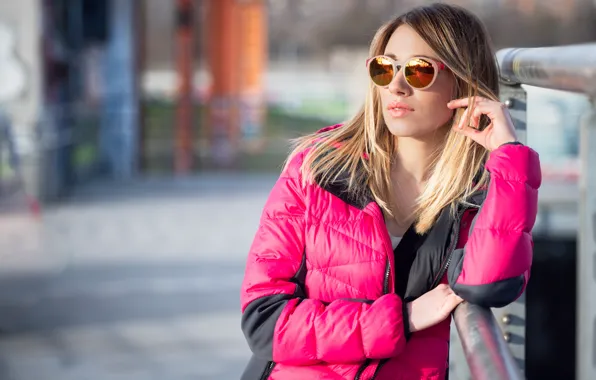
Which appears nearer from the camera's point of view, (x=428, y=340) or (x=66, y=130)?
(x=428, y=340)

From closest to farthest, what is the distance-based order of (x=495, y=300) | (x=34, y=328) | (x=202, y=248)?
(x=495, y=300) → (x=34, y=328) → (x=202, y=248)

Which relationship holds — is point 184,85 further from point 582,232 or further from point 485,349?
point 485,349

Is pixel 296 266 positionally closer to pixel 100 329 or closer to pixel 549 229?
pixel 549 229

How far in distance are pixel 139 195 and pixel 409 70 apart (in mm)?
11893

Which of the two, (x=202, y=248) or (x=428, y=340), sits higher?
(x=428, y=340)

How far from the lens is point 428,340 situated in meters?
2.15

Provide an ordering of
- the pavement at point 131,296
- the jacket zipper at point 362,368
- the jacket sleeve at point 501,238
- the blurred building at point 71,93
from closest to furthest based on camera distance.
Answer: the jacket sleeve at point 501,238 → the jacket zipper at point 362,368 → the pavement at point 131,296 → the blurred building at point 71,93

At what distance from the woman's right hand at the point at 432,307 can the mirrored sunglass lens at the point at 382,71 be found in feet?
1.37

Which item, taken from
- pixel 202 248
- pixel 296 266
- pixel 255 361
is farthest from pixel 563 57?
pixel 202 248

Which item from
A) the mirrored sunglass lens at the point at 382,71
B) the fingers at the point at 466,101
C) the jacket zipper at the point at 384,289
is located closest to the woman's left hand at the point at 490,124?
the fingers at the point at 466,101

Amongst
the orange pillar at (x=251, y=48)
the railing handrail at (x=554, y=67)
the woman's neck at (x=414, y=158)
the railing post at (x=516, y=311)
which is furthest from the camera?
the orange pillar at (x=251, y=48)

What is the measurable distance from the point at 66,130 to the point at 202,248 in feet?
17.1

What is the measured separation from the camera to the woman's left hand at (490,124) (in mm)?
2184

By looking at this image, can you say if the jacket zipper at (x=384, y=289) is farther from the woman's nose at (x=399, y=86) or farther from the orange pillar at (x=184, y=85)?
the orange pillar at (x=184, y=85)
